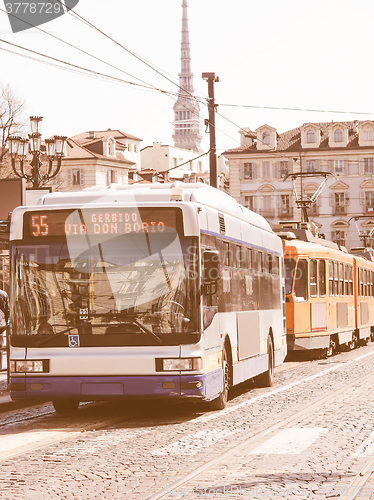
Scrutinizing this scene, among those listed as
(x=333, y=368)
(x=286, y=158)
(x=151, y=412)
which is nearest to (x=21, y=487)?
(x=151, y=412)

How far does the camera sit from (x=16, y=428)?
12781 mm

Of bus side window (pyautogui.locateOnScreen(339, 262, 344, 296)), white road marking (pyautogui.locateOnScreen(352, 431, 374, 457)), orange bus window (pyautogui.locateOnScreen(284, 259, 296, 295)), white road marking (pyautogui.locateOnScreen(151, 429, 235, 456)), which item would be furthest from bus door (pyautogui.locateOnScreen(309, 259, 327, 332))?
white road marking (pyautogui.locateOnScreen(352, 431, 374, 457))

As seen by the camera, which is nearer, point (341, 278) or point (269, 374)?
point (269, 374)

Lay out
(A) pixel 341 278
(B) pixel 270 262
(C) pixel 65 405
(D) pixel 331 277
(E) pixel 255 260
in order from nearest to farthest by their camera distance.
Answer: (C) pixel 65 405 < (E) pixel 255 260 < (B) pixel 270 262 < (D) pixel 331 277 < (A) pixel 341 278

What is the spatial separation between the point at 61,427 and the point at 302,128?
89.9 m

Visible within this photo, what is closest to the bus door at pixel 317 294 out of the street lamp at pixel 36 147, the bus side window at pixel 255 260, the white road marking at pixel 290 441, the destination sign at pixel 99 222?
the street lamp at pixel 36 147

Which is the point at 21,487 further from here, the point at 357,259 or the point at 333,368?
the point at 357,259

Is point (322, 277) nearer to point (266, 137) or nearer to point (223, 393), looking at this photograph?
point (223, 393)

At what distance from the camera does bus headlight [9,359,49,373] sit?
12930mm

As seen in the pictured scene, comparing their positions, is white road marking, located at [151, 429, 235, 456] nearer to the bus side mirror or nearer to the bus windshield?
the bus windshield

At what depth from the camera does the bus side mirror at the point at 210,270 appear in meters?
12.9

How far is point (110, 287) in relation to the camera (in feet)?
41.8

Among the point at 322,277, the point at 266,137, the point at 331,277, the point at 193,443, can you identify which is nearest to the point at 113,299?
the point at 193,443

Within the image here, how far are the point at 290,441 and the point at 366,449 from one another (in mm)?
942
